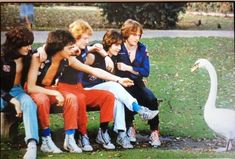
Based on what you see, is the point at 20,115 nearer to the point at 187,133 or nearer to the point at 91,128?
the point at 91,128

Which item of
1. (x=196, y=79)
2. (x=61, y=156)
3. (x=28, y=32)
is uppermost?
(x=28, y=32)

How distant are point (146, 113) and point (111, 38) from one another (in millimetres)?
525

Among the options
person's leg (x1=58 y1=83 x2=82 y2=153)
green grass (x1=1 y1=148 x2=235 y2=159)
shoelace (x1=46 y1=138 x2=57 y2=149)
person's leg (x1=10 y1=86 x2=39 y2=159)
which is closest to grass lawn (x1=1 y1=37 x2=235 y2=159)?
green grass (x1=1 y1=148 x2=235 y2=159)

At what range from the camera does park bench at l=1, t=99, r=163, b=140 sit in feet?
11.9

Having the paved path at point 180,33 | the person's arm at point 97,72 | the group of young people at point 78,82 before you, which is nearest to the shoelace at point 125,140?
the group of young people at point 78,82

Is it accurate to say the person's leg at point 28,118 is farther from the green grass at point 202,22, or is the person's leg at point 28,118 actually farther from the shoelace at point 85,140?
the green grass at point 202,22

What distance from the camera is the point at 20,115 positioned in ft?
11.9

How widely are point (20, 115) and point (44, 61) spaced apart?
1.20 feet

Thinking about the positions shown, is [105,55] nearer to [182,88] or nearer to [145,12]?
[145,12]

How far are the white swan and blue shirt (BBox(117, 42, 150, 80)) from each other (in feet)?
1.00

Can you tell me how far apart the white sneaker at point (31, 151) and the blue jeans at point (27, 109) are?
5cm

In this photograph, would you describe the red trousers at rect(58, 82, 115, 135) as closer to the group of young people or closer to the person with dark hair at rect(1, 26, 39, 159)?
the group of young people

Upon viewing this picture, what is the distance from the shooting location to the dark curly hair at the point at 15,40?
143 inches

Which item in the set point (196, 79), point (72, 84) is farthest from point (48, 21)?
point (196, 79)
